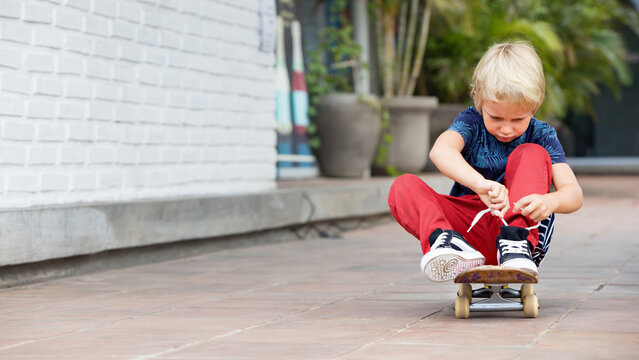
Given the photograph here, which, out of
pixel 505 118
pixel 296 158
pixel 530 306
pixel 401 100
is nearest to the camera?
pixel 530 306

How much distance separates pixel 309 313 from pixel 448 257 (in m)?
0.66

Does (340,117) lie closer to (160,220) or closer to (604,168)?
(160,220)

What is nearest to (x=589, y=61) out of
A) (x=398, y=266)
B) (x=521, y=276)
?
(x=398, y=266)

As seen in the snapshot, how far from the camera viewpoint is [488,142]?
3443 mm

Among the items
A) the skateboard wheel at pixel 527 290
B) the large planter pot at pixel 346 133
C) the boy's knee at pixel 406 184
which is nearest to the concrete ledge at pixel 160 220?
the large planter pot at pixel 346 133

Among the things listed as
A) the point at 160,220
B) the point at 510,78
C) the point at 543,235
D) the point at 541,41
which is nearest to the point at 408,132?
the point at 541,41

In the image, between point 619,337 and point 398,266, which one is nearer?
point 619,337

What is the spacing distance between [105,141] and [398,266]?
5.47 ft

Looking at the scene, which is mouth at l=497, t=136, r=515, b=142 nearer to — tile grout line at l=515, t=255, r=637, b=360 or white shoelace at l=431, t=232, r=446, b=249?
white shoelace at l=431, t=232, r=446, b=249

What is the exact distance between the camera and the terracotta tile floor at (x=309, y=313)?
272cm

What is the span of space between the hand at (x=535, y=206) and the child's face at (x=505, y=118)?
31 centimetres

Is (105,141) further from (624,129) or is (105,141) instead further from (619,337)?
(624,129)

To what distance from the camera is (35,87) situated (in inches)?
184

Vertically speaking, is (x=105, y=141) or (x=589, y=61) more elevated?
(x=589, y=61)
